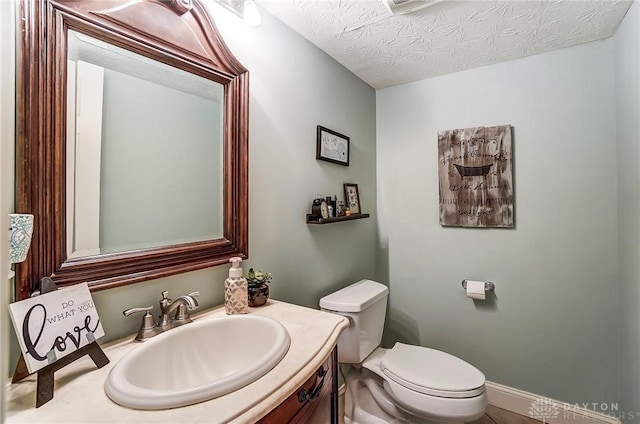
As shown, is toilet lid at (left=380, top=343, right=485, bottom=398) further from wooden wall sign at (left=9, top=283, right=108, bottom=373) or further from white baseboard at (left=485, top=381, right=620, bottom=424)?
wooden wall sign at (left=9, top=283, right=108, bottom=373)

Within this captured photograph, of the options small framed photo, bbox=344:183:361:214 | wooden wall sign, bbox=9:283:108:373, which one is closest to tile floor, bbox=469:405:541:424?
small framed photo, bbox=344:183:361:214

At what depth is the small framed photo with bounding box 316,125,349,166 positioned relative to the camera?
172cm

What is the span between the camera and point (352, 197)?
2.04m

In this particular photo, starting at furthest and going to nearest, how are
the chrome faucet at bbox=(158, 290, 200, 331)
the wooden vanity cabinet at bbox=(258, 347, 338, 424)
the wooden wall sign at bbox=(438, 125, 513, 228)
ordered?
the wooden wall sign at bbox=(438, 125, 513, 228)
the chrome faucet at bbox=(158, 290, 200, 331)
the wooden vanity cabinet at bbox=(258, 347, 338, 424)

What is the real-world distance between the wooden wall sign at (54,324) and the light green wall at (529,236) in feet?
6.42

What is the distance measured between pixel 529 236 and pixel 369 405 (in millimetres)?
1406

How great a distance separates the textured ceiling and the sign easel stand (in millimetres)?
1390

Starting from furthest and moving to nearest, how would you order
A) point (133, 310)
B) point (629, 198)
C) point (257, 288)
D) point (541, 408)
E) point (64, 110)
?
1. point (541, 408)
2. point (629, 198)
3. point (257, 288)
4. point (133, 310)
5. point (64, 110)

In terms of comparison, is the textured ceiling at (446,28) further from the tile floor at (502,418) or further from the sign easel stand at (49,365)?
the tile floor at (502,418)

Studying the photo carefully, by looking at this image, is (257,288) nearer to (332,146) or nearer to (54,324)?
(54,324)

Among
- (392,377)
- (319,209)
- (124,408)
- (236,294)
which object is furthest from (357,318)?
(124,408)

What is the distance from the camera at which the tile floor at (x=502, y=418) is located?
5.80 ft

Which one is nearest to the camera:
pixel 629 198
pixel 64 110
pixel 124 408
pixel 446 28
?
pixel 124 408

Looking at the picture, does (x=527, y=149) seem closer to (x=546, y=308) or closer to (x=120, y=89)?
(x=546, y=308)
